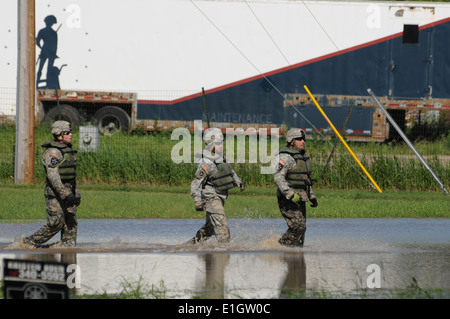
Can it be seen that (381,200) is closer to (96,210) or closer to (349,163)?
(349,163)

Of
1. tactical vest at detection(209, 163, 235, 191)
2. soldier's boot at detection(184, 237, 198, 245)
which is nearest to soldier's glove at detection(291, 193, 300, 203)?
tactical vest at detection(209, 163, 235, 191)

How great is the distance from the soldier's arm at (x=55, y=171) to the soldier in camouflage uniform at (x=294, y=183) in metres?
2.72

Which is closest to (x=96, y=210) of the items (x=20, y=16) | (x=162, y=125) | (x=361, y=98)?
(x=20, y=16)

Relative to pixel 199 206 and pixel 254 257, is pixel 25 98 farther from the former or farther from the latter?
pixel 254 257

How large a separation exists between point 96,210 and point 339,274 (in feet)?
21.4

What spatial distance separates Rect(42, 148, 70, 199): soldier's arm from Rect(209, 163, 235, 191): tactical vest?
1915 mm

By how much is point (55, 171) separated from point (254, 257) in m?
2.74

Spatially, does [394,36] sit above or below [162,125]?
above

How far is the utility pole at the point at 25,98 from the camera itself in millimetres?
17250

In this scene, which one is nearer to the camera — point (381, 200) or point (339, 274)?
point (339, 274)
